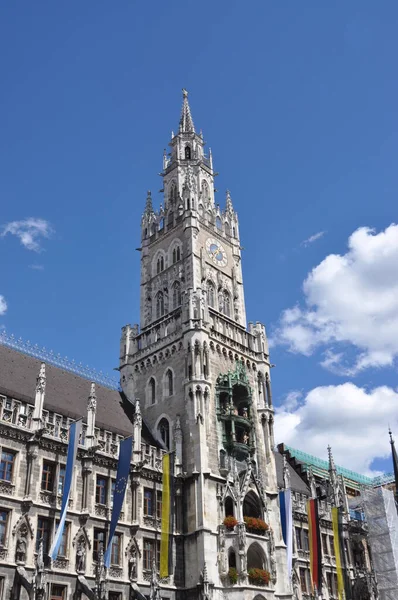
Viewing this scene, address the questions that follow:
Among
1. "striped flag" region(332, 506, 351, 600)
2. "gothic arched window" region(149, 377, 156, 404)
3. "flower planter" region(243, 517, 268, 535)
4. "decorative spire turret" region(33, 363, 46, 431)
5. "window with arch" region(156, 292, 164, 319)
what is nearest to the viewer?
"decorative spire turret" region(33, 363, 46, 431)

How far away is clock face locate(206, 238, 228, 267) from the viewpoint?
196 ft

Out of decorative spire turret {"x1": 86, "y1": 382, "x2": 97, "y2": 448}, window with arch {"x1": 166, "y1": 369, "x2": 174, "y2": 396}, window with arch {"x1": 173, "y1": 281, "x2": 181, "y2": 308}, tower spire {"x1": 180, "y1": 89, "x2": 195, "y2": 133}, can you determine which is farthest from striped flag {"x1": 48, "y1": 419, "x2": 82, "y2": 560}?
tower spire {"x1": 180, "y1": 89, "x2": 195, "y2": 133}

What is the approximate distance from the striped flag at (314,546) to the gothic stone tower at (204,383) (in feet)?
16.2

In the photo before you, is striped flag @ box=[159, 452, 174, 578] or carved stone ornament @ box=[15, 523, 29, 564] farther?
striped flag @ box=[159, 452, 174, 578]

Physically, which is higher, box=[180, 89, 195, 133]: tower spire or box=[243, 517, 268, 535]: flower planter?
box=[180, 89, 195, 133]: tower spire

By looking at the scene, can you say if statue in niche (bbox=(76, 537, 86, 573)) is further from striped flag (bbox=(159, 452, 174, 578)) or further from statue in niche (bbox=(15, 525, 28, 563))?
striped flag (bbox=(159, 452, 174, 578))

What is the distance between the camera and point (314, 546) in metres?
52.5

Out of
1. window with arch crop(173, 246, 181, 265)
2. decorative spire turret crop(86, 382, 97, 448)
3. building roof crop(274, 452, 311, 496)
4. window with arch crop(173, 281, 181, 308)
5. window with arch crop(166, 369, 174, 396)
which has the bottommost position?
decorative spire turret crop(86, 382, 97, 448)

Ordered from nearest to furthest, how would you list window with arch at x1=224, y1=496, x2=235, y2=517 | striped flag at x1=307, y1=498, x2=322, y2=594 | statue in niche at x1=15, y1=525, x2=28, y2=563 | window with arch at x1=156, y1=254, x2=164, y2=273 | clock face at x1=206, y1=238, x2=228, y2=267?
statue in niche at x1=15, y1=525, x2=28, y2=563, window with arch at x1=224, y1=496, x2=235, y2=517, striped flag at x1=307, y1=498, x2=322, y2=594, clock face at x1=206, y1=238, x2=228, y2=267, window with arch at x1=156, y1=254, x2=164, y2=273

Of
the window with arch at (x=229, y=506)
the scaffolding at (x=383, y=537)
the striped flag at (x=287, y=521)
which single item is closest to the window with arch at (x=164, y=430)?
the window with arch at (x=229, y=506)

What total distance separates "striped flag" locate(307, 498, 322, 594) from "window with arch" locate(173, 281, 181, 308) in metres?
19.8

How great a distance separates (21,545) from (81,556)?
13.0 ft

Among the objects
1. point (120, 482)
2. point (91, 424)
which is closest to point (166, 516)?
point (120, 482)

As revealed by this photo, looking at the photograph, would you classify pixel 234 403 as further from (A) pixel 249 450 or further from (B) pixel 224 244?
(B) pixel 224 244
